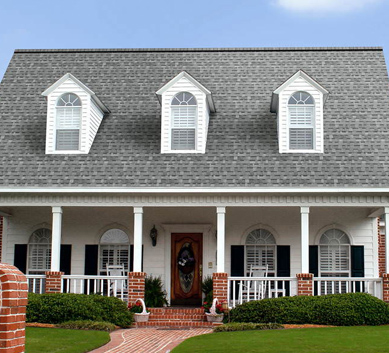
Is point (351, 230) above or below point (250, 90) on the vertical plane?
below

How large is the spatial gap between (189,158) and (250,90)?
403 cm

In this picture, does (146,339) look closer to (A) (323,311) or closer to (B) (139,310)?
(B) (139,310)

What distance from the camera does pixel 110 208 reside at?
65.2ft

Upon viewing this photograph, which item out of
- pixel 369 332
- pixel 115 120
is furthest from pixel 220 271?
pixel 115 120

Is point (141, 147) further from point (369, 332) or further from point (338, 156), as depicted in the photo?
point (369, 332)

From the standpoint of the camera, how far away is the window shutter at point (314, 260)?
1933cm

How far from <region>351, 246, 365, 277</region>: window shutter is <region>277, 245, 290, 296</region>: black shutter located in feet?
6.30

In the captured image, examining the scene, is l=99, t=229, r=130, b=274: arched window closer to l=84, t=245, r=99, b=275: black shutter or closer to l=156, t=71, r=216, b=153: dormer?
l=84, t=245, r=99, b=275: black shutter

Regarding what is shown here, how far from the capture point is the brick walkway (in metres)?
12.4

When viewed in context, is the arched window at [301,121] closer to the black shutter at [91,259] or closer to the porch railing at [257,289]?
the porch railing at [257,289]

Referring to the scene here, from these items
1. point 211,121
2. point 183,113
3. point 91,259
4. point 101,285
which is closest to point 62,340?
point 101,285

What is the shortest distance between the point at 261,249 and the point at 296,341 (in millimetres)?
6913

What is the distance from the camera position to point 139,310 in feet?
56.3

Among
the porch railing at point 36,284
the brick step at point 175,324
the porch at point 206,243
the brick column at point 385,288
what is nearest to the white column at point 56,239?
the porch railing at point 36,284
